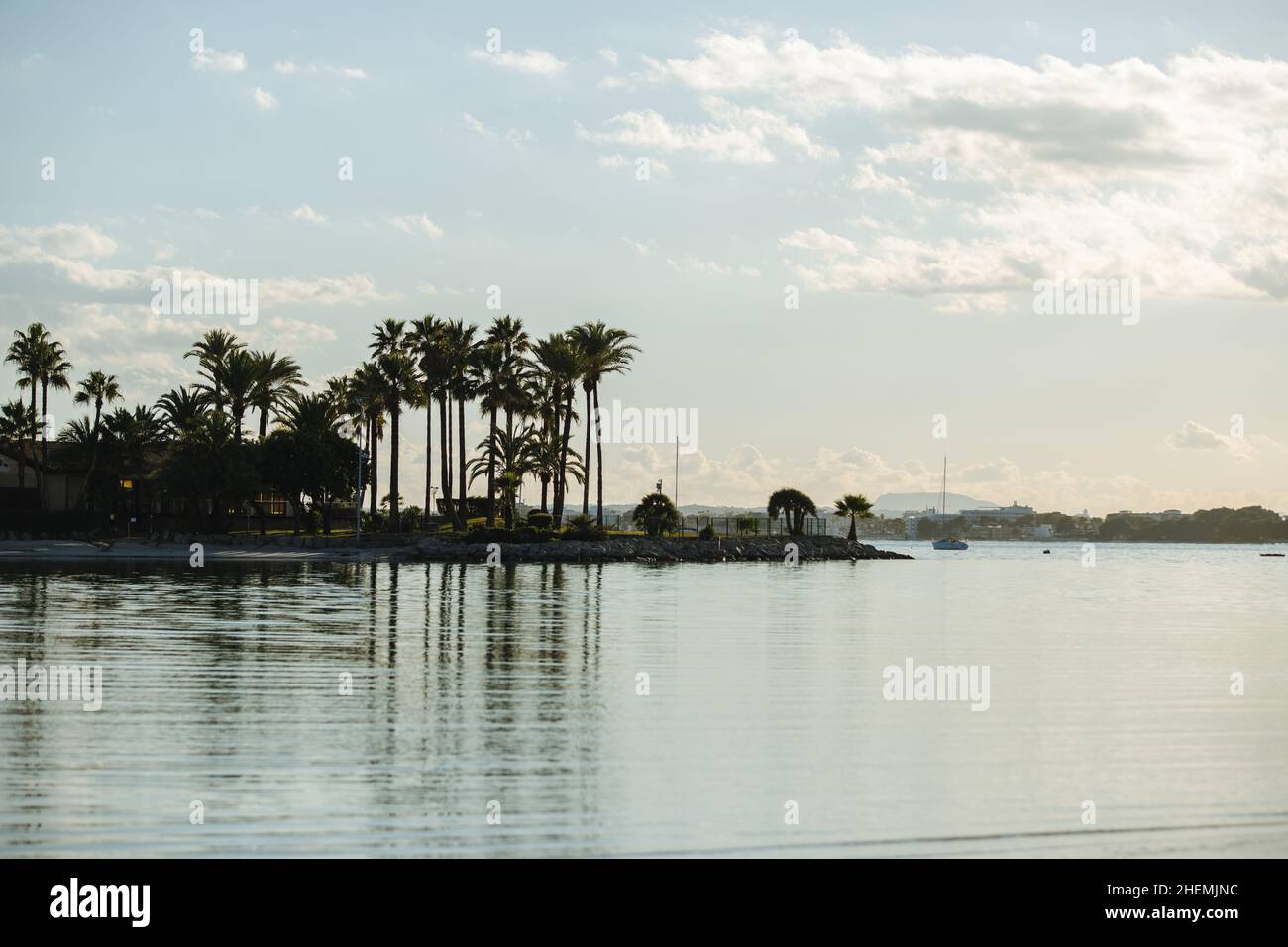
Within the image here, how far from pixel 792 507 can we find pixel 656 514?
741 inches

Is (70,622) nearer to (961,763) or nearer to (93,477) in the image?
(961,763)

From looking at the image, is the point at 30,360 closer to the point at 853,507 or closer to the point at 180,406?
the point at 180,406

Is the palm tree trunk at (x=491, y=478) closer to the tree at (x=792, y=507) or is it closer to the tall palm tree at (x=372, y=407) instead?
the tall palm tree at (x=372, y=407)

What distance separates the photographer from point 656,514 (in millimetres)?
116188

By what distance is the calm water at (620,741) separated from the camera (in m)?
11.0

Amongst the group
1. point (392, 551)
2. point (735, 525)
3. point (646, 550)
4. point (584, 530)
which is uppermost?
point (735, 525)

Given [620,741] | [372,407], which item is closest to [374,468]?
[372,407]

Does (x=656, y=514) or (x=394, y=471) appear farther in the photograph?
(x=656, y=514)

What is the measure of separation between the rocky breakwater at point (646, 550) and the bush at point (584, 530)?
3.40 feet

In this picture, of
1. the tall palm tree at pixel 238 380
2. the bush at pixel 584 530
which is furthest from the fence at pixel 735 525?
the tall palm tree at pixel 238 380

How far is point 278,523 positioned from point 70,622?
3401 inches

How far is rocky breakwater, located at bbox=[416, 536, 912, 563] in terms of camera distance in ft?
276

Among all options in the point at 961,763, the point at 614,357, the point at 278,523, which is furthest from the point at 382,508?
the point at 961,763
